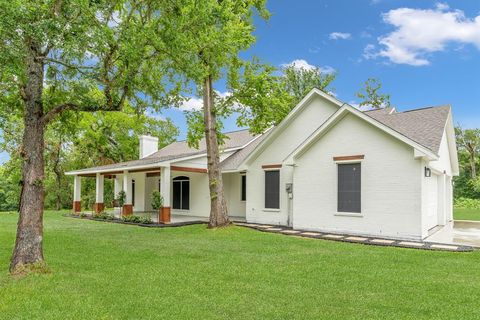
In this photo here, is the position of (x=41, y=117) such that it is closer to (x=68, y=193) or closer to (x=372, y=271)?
(x=372, y=271)

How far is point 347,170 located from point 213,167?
5237 mm

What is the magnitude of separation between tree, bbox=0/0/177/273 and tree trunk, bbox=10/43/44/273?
0.02m

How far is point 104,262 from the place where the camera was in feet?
26.9

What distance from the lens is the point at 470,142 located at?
39406 millimetres

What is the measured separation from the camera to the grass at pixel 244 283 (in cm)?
505

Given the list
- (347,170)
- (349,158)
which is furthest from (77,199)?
(349,158)

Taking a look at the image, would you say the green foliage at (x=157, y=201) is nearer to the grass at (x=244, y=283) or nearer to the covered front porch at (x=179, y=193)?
the covered front porch at (x=179, y=193)

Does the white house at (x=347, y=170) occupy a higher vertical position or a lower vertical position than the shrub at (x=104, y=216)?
higher


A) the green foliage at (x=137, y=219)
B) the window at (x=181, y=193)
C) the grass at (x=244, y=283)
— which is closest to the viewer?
the grass at (x=244, y=283)

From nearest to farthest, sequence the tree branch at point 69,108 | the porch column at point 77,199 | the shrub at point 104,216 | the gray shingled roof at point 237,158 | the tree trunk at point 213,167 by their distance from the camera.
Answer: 1. the tree branch at point 69,108
2. the tree trunk at point 213,167
3. the gray shingled roof at point 237,158
4. the shrub at point 104,216
5. the porch column at point 77,199

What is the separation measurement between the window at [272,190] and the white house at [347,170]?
1.8 inches

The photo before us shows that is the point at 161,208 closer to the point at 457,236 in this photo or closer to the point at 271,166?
the point at 271,166

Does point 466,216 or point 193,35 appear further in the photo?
point 466,216

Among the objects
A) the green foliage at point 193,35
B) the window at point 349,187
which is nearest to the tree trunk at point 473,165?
the window at point 349,187
